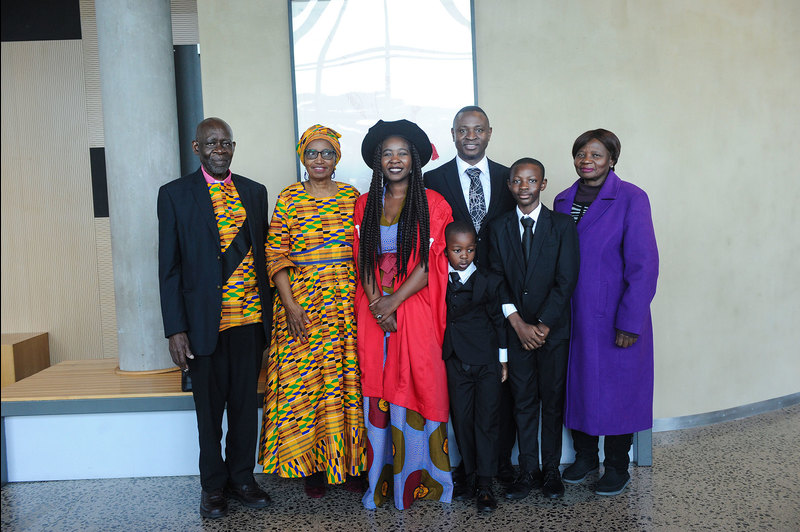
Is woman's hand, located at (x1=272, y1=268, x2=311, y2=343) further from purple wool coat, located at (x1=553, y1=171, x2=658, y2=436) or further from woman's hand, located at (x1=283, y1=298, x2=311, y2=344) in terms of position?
purple wool coat, located at (x1=553, y1=171, x2=658, y2=436)

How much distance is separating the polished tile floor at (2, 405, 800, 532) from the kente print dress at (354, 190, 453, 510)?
0.15 meters

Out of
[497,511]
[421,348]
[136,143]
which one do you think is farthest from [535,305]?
[136,143]

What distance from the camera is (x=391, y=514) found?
2.72 metres

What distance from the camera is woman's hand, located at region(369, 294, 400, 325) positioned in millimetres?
2635

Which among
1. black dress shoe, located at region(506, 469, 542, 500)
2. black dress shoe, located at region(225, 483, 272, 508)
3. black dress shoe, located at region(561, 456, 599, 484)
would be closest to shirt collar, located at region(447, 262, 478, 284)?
black dress shoe, located at region(506, 469, 542, 500)

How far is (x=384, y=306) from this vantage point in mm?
2639

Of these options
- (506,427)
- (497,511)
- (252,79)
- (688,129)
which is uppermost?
(252,79)

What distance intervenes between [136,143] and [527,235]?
245 centimetres

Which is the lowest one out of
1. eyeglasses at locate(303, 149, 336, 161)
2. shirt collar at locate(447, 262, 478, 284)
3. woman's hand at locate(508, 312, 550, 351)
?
woman's hand at locate(508, 312, 550, 351)

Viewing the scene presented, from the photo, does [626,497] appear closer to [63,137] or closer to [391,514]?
[391,514]

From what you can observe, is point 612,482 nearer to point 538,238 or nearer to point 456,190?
point 538,238

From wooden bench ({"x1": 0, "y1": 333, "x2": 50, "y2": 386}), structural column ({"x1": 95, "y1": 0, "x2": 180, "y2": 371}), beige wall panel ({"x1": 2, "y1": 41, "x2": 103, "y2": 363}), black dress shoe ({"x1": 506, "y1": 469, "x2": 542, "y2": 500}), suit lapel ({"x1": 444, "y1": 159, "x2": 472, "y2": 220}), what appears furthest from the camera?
beige wall panel ({"x1": 2, "y1": 41, "x2": 103, "y2": 363})

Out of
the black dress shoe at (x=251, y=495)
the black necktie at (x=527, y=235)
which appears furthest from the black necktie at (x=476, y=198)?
the black dress shoe at (x=251, y=495)

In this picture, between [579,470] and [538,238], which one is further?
[579,470]
